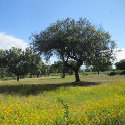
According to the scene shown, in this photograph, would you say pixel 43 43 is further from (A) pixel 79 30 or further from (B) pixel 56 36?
(A) pixel 79 30

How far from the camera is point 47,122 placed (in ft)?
18.5

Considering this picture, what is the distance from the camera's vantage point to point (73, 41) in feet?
74.0

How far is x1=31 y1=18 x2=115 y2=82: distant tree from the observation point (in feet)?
76.4

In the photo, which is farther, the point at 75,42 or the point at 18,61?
the point at 18,61

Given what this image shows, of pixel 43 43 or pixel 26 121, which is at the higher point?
pixel 43 43

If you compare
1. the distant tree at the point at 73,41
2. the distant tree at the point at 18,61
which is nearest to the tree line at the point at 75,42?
the distant tree at the point at 73,41

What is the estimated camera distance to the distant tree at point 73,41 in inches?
917

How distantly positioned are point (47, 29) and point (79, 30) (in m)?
6.01

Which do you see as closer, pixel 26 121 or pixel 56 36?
pixel 26 121

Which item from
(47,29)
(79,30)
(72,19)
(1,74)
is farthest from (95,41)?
(1,74)

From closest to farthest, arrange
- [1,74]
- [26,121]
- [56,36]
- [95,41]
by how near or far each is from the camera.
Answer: [26,121]
[56,36]
[95,41]
[1,74]

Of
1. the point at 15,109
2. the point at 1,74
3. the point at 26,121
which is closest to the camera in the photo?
the point at 26,121

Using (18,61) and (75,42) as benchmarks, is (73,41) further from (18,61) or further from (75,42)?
(18,61)

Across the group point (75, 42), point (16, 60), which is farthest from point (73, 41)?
point (16, 60)
